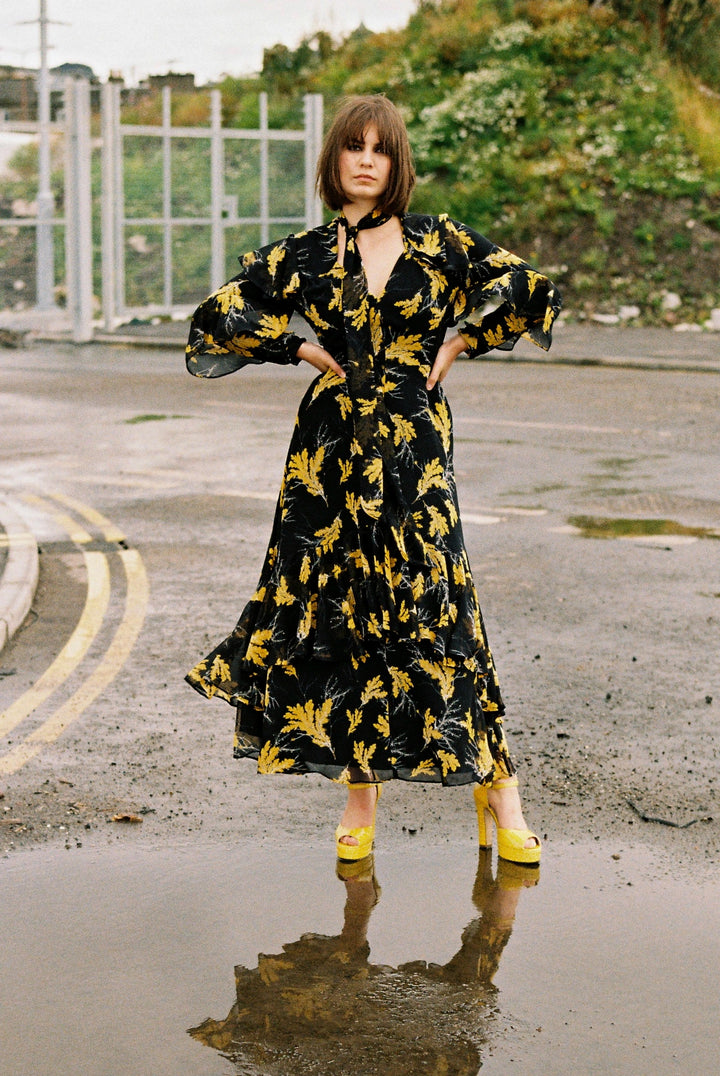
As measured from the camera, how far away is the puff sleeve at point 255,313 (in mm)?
4555

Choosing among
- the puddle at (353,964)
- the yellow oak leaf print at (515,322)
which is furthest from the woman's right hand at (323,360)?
the puddle at (353,964)

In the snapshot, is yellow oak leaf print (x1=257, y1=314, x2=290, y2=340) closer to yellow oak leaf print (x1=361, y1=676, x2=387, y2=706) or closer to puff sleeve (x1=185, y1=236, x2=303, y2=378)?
puff sleeve (x1=185, y1=236, x2=303, y2=378)

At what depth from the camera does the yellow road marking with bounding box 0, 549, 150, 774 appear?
5.75m

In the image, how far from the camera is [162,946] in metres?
4.11

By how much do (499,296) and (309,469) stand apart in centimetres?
68

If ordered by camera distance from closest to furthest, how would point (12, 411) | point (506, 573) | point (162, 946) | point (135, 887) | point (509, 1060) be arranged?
point (509, 1060), point (162, 946), point (135, 887), point (506, 573), point (12, 411)

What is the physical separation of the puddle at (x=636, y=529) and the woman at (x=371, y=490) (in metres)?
5.23

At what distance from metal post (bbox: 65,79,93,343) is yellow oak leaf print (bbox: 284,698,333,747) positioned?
71.8 feet

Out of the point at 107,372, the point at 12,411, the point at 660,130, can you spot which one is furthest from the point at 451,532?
the point at 660,130

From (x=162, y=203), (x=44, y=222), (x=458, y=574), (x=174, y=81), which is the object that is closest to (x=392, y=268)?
(x=458, y=574)

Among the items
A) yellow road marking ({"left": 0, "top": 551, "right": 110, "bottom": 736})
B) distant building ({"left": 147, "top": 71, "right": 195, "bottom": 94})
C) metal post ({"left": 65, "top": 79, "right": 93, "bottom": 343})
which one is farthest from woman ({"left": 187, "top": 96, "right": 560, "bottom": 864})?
distant building ({"left": 147, "top": 71, "right": 195, "bottom": 94})

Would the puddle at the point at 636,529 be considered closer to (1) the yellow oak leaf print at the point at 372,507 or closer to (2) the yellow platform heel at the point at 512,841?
(2) the yellow platform heel at the point at 512,841

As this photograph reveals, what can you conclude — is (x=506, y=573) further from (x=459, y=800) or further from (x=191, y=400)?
(x=191, y=400)

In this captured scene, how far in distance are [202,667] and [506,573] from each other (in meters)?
4.20
